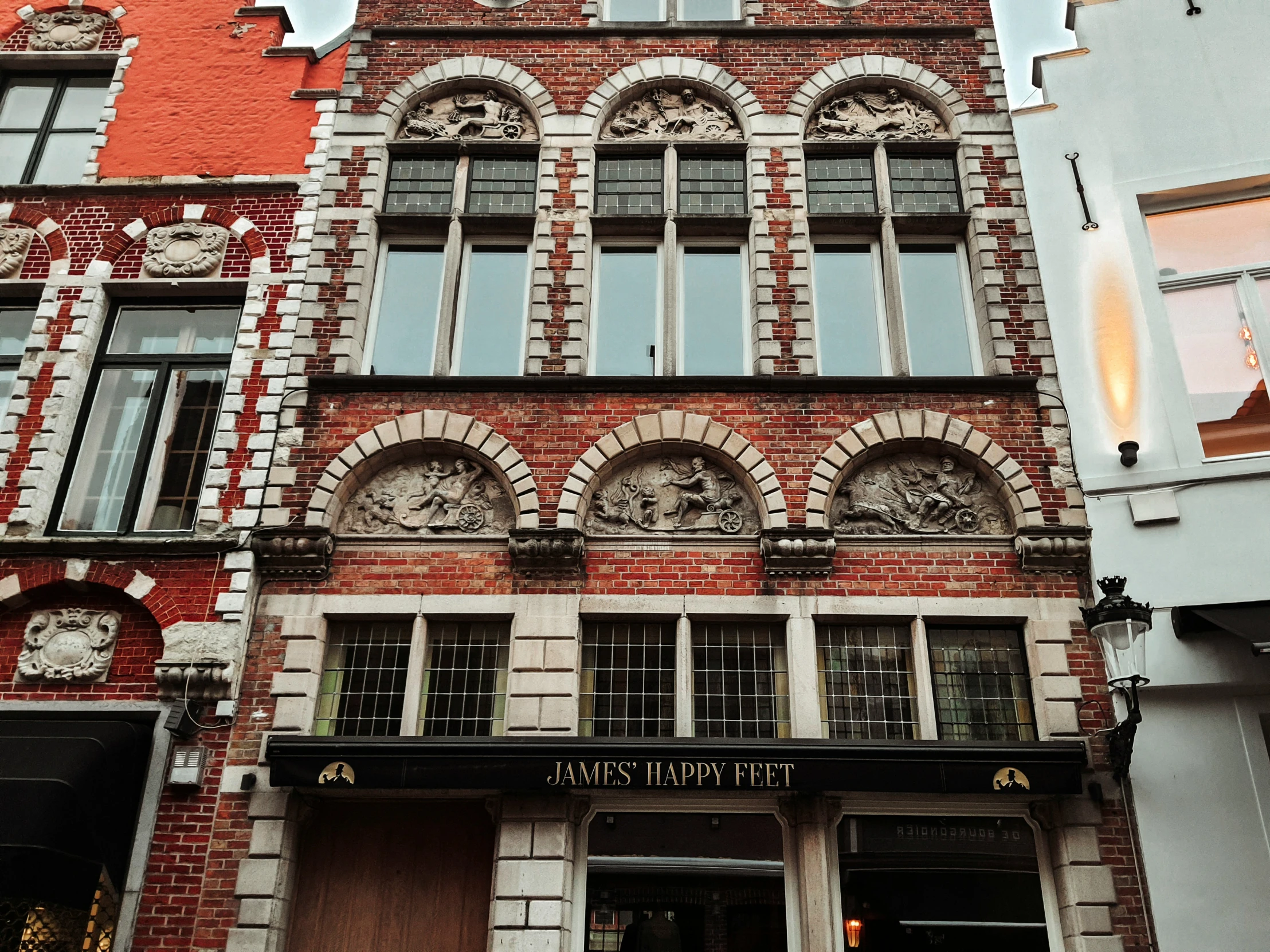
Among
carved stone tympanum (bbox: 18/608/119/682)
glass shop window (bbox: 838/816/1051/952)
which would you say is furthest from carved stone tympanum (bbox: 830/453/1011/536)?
carved stone tympanum (bbox: 18/608/119/682)

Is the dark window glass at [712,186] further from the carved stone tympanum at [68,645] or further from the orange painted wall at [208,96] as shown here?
the carved stone tympanum at [68,645]

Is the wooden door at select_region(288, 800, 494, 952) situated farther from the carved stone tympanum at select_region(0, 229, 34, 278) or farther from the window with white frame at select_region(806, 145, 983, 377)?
the carved stone tympanum at select_region(0, 229, 34, 278)

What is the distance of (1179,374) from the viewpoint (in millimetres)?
8820

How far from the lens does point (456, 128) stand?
10.7 metres

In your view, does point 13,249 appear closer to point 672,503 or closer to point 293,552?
point 293,552

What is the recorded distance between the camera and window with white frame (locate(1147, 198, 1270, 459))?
343 inches

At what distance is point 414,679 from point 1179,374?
7.35 meters

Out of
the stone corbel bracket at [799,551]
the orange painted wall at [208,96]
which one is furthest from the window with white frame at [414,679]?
the orange painted wall at [208,96]

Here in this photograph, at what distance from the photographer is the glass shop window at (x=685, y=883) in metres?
7.59

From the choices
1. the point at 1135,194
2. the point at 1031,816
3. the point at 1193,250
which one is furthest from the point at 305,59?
the point at 1031,816

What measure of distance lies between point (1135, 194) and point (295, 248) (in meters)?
8.36

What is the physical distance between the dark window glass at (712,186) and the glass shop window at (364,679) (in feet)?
17.2

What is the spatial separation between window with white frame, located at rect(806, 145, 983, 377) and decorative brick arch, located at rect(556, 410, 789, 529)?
4.35 feet

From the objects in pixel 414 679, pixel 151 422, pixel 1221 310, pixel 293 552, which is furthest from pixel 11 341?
pixel 1221 310
